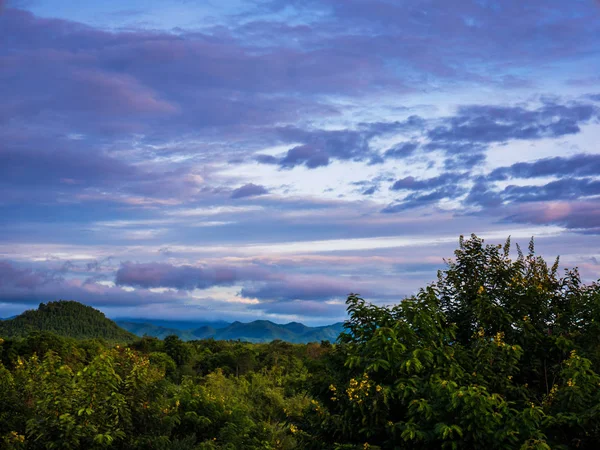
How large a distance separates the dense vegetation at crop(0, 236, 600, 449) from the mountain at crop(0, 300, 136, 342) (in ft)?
239

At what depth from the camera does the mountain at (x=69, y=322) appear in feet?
286

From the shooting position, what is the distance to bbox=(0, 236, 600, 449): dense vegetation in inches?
379

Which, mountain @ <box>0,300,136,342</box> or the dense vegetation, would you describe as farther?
mountain @ <box>0,300,136,342</box>

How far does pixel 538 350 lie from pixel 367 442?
166 inches

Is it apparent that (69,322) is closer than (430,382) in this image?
No

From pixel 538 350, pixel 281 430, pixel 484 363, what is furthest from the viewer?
pixel 281 430

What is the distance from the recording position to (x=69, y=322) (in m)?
89.8

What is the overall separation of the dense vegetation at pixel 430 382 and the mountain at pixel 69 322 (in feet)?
239

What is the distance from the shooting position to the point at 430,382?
1012cm

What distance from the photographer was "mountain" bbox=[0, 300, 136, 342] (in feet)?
286

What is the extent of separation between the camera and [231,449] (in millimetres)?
18172

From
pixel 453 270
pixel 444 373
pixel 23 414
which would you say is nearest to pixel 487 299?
pixel 453 270

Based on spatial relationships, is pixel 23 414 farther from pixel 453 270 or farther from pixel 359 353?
pixel 453 270

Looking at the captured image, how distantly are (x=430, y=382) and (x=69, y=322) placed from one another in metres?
88.1
